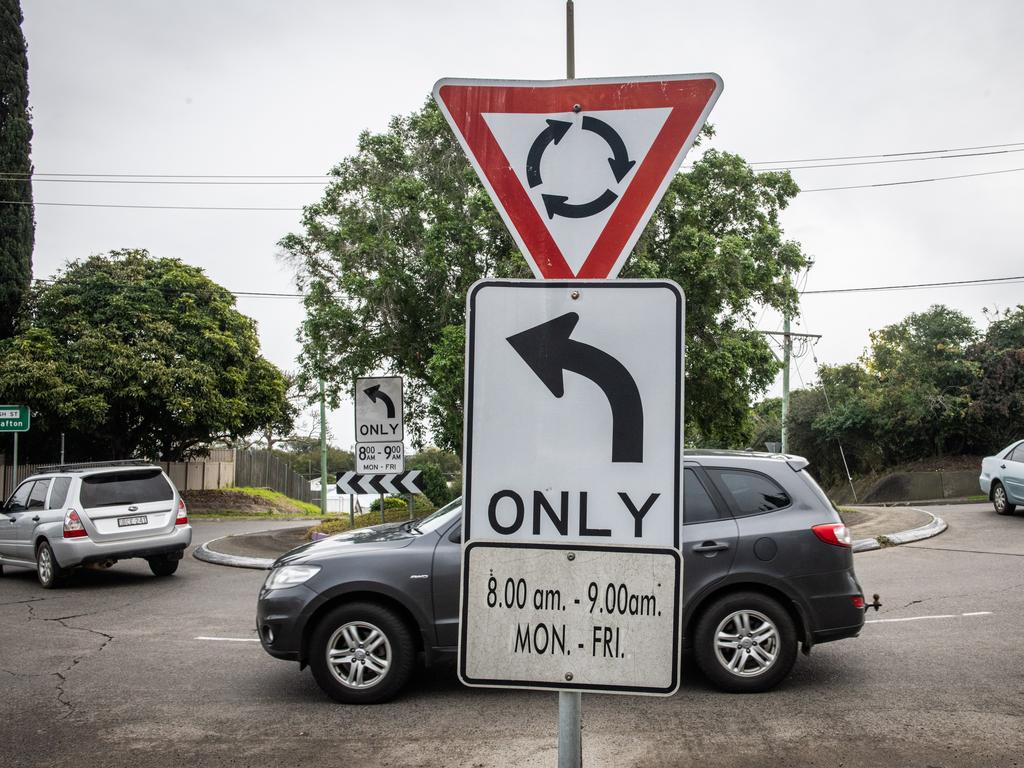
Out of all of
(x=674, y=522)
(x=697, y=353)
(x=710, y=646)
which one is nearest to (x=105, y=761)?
(x=710, y=646)

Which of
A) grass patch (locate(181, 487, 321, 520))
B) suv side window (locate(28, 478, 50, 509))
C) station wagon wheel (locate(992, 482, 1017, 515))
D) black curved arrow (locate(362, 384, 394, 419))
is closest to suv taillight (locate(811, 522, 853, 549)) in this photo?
black curved arrow (locate(362, 384, 394, 419))

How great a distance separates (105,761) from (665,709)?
12.0 feet

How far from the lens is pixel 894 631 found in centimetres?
859

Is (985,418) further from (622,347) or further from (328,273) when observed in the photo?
(622,347)

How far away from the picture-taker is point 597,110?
2.41 metres

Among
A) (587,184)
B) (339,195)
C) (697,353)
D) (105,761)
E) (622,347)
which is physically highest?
(339,195)

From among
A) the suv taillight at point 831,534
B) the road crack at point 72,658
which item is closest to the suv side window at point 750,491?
the suv taillight at point 831,534

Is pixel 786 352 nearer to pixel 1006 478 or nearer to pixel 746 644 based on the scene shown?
pixel 1006 478

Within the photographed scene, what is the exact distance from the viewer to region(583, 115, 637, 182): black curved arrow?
2.42m

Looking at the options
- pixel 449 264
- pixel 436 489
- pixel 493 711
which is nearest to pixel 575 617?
pixel 493 711

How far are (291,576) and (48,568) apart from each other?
8390 millimetres

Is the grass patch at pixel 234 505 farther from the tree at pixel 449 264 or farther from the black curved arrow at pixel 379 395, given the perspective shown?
the black curved arrow at pixel 379 395

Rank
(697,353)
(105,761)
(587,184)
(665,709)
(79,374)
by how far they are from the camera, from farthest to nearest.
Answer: (79,374) → (697,353) → (665,709) → (105,761) → (587,184)

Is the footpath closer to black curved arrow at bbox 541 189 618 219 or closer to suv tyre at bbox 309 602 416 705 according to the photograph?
suv tyre at bbox 309 602 416 705
